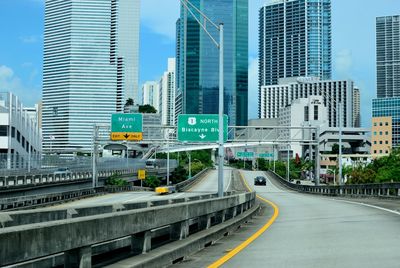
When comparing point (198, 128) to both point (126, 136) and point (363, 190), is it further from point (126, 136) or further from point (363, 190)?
point (126, 136)

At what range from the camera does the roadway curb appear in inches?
329

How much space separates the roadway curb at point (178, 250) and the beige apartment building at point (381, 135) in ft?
556

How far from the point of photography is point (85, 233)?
682 centimetres

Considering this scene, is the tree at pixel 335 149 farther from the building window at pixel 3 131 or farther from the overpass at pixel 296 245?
the overpass at pixel 296 245

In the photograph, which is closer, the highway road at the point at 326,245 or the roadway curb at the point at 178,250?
the roadway curb at the point at 178,250

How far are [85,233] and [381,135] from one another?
18047cm

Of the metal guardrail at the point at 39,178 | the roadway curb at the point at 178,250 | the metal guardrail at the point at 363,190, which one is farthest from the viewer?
the metal guardrail at the point at 39,178

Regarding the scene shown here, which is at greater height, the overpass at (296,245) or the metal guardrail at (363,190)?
the overpass at (296,245)

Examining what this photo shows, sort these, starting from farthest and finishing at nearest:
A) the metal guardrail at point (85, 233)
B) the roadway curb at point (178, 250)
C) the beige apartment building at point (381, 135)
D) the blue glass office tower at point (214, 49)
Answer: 1. the beige apartment building at point (381, 135)
2. the blue glass office tower at point (214, 49)
3. the roadway curb at point (178, 250)
4. the metal guardrail at point (85, 233)

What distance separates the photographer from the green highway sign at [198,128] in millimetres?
32938

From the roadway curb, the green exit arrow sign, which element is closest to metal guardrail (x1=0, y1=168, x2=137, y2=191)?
the green exit arrow sign

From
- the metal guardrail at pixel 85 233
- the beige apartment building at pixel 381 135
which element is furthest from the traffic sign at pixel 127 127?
the beige apartment building at pixel 381 135

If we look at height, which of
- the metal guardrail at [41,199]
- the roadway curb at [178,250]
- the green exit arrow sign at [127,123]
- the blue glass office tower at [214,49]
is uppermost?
the blue glass office tower at [214,49]

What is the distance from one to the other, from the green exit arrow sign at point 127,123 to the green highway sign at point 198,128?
26.7 metres
